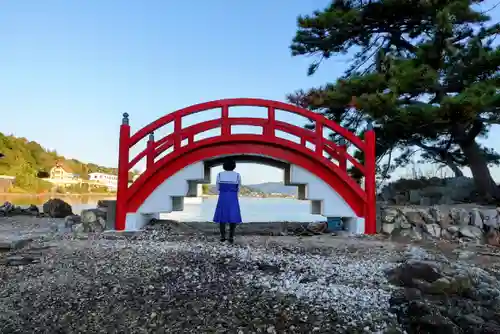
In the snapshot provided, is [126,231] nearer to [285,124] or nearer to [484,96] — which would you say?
[285,124]

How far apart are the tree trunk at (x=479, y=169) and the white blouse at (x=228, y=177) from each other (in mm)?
5590

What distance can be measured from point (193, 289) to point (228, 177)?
2447mm

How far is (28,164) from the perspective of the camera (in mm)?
33875

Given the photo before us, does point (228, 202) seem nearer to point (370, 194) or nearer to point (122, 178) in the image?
point (122, 178)

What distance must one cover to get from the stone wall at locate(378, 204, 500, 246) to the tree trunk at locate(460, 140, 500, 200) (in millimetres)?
1998

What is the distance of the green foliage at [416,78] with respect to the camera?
22.7 feet

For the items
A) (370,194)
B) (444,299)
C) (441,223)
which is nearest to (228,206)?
(370,194)

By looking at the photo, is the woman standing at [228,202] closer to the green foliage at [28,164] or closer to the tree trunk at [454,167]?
the tree trunk at [454,167]

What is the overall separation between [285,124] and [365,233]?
7.45ft

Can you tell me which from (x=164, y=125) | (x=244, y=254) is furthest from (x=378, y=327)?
(x=164, y=125)

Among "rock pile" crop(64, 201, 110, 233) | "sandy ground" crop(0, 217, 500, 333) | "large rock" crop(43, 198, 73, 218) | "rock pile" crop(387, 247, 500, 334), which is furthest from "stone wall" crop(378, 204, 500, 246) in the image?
"large rock" crop(43, 198, 73, 218)

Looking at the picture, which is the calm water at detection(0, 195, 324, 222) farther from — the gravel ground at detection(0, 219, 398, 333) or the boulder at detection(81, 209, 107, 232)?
the gravel ground at detection(0, 219, 398, 333)

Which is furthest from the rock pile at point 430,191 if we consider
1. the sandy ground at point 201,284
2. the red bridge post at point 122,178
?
the red bridge post at point 122,178

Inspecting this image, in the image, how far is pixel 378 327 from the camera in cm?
278
